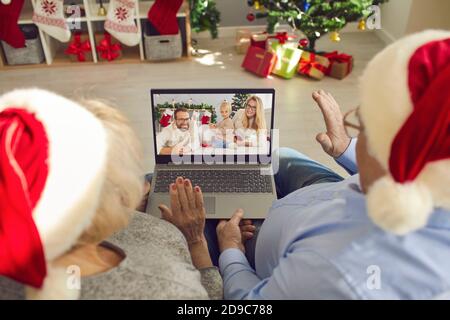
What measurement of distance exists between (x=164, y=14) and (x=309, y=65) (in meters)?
1.03

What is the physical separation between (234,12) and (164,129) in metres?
2.38

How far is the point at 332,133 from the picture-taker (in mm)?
1314

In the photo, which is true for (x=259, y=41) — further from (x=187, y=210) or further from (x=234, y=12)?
(x=187, y=210)

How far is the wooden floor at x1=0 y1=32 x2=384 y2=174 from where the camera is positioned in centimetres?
234

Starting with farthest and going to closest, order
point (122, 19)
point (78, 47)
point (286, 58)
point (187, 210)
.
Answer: point (78, 47) < point (122, 19) < point (286, 58) < point (187, 210)

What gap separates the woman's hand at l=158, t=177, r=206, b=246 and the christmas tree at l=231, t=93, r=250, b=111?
0.32 meters

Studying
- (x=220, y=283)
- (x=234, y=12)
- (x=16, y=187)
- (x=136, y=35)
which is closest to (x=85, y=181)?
(x=16, y=187)

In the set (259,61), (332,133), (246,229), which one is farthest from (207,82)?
(246,229)

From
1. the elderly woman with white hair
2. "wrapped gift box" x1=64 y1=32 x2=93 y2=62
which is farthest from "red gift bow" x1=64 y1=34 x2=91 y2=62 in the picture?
the elderly woman with white hair

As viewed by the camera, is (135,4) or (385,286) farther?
(135,4)

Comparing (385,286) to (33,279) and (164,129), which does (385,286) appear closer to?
(33,279)

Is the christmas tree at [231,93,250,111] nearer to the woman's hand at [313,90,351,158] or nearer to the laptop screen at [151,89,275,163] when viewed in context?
the laptop screen at [151,89,275,163]

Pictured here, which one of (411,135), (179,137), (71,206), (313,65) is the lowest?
(313,65)
